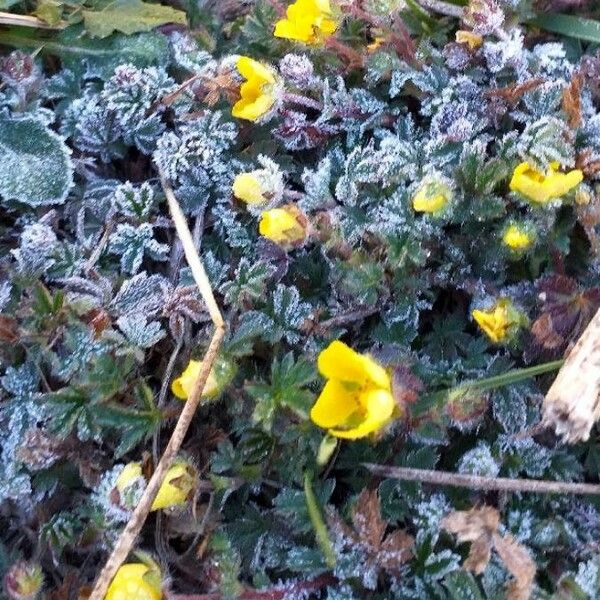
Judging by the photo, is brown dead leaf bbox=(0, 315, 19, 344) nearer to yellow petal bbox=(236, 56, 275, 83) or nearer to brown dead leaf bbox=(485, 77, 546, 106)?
yellow petal bbox=(236, 56, 275, 83)

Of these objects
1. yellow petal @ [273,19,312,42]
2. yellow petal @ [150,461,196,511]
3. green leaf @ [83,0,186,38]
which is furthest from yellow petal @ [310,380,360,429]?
green leaf @ [83,0,186,38]

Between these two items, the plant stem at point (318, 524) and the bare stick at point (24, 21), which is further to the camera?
the bare stick at point (24, 21)

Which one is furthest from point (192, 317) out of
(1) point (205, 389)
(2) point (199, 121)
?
(2) point (199, 121)

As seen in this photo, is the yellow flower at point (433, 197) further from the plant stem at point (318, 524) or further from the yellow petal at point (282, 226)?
the plant stem at point (318, 524)

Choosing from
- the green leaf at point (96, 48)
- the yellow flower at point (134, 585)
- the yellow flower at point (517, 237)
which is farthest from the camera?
the green leaf at point (96, 48)

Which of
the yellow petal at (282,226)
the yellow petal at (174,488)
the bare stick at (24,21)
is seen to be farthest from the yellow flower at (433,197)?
Result: the bare stick at (24,21)
